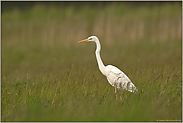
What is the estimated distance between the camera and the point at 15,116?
258 cm

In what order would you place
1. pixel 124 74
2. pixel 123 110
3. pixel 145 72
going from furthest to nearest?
pixel 124 74, pixel 145 72, pixel 123 110

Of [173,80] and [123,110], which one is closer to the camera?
[123,110]

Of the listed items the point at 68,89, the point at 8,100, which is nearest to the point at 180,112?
the point at 68,89

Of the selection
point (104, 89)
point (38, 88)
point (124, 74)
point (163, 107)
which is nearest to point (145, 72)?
point (124, 74)

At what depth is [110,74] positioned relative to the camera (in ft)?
14.0

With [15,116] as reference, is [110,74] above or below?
above

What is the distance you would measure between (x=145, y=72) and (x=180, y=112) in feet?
4.86

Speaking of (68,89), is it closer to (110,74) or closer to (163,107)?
(110,74)

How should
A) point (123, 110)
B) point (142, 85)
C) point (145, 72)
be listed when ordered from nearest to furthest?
point (123, 110), point (142, 85), point (145, 72)

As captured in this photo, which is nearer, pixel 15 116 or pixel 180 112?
pixel 180 112

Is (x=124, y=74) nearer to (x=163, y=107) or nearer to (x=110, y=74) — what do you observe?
(x=110, y=74)

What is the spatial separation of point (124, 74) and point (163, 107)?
168 cm

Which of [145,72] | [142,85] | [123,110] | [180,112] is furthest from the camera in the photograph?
[145,72]

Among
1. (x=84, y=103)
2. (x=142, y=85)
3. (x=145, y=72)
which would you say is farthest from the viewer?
(x=145, y=72)
